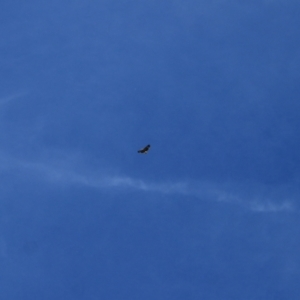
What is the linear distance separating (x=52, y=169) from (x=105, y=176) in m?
2.85

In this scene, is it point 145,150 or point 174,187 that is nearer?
point 145,150

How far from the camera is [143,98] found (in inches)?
2279

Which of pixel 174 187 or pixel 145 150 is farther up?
pixel 145 150

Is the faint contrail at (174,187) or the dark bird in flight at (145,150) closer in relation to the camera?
the dark bird in flight at (145,150)

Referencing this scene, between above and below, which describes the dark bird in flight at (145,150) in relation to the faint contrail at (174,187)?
above

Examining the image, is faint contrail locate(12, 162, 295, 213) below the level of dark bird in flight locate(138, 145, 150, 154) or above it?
below

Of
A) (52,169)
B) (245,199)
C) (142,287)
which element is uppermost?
(52,169)

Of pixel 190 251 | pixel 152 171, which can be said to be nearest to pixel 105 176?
pixel 152 171

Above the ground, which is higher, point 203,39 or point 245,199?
point 203,39

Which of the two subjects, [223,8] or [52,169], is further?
[223,8]

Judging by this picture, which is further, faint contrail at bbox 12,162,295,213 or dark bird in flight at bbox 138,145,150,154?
faint contrail at bbox 12,162,295,213

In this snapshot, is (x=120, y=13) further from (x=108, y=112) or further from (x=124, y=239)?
(x=124, y=239)

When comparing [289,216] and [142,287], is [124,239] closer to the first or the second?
[142,287]

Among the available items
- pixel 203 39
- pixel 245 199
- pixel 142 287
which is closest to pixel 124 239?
pixel 142 287
